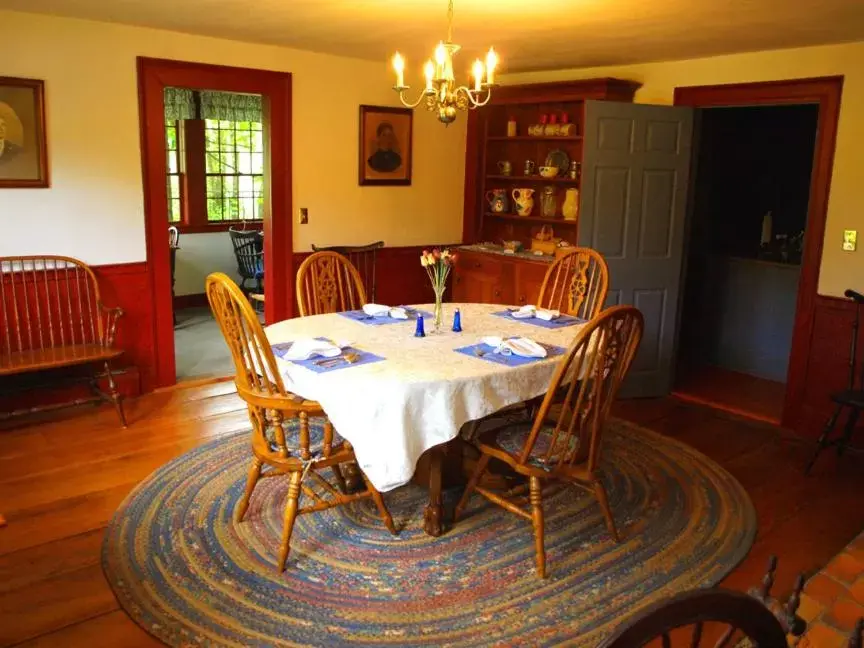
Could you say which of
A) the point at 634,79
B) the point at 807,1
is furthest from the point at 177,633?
the point at 634,79

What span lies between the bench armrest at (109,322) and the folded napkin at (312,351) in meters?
1.73

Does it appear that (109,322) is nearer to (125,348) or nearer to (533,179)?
(125,348)

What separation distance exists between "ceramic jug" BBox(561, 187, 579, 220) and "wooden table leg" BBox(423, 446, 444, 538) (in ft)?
9.52

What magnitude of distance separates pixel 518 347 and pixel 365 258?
2754 millimetres

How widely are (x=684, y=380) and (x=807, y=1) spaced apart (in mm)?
2894

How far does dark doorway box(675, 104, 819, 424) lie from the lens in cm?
546

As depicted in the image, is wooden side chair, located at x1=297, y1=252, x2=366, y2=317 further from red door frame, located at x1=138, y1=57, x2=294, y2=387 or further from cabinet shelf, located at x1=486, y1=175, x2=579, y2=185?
cabinet shelf, located at x1=486, y1=175, x2=579, y2=185

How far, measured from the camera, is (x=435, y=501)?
2977mm

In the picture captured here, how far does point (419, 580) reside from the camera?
2.68 metres

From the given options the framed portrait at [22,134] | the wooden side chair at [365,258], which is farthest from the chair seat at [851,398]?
the framed portrait at [22,134]

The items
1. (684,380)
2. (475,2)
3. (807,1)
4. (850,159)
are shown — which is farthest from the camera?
(684,380)

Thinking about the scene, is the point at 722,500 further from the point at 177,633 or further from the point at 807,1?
the point at 177,633

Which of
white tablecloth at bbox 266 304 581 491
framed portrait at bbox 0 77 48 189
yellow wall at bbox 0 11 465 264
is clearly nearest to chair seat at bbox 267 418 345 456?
white tablecloth at bbox 266 304 581 491

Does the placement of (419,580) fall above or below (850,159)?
below
